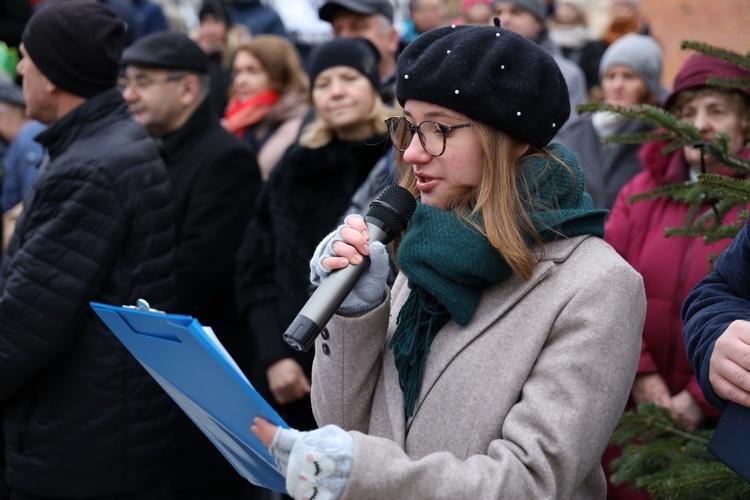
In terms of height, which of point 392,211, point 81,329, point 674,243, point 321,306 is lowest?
point 81,329

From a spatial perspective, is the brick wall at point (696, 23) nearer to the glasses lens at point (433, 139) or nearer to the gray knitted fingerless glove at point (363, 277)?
the glasses lens at point (433, 139)

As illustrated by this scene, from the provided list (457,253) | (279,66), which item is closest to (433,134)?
(457,253)

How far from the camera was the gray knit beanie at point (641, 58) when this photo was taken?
4.92 m

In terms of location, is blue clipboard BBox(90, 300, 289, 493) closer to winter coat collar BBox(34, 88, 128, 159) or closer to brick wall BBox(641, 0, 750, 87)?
winter coat collar BBox(34, 88, 128, 159)

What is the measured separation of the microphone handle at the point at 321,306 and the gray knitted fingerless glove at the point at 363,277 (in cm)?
3

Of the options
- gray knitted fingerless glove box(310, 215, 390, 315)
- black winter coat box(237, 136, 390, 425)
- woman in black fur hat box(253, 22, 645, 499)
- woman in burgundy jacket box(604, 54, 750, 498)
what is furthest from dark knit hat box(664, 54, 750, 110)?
gray knitted fingerless glove box(310, 215, 390, 315)

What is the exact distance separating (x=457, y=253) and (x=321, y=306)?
1.18ft

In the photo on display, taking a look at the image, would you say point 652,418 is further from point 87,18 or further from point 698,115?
point 87,18

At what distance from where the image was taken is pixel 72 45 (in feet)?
12.9

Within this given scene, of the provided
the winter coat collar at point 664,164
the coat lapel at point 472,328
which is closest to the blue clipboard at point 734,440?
the coat lapel at point 472,328

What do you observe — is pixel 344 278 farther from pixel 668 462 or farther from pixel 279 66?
pixel 279 66

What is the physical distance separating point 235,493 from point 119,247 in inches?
70.5

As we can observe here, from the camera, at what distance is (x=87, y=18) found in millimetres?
3971

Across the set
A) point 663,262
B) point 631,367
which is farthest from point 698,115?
point 631,367
